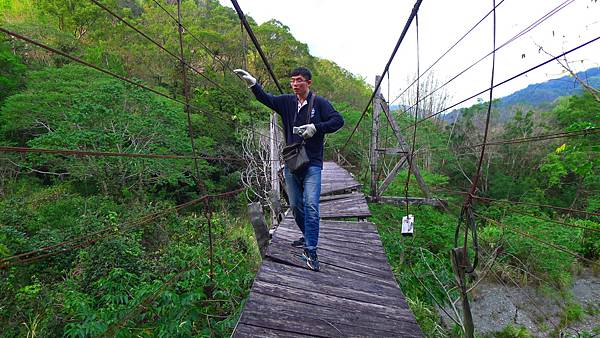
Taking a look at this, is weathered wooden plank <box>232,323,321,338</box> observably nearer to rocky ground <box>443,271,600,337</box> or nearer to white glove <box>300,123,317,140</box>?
white glove <box>300,123,317,140</box>

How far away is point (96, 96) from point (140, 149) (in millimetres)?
1569

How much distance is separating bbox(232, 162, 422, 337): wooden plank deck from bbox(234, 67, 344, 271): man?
0.17m

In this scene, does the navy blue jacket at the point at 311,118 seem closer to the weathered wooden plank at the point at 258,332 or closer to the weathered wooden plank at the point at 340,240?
the weathered wooden plank at the point at 340,240

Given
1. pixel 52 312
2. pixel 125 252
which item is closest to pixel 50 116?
pixel 125 252

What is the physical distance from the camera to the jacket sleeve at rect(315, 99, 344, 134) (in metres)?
1.72

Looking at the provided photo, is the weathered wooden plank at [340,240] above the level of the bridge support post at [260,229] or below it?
below

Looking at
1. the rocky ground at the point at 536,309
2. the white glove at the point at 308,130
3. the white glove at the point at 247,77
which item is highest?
the white glove at the point at 247,77

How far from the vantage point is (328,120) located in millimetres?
1774

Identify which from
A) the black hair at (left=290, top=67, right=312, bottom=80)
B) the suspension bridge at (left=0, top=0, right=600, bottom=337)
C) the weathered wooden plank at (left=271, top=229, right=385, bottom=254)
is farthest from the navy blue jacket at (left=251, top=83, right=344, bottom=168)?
the weathered wooden plank at (left=271, top=229, right=385, bottom=254)

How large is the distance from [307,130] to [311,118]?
0.46ft

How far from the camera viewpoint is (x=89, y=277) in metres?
3.89

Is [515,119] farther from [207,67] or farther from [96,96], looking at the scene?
[96,96]

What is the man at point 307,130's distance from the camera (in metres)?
1.75

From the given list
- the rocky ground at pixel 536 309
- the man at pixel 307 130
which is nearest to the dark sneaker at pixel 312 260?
the man at pixel 307 130
